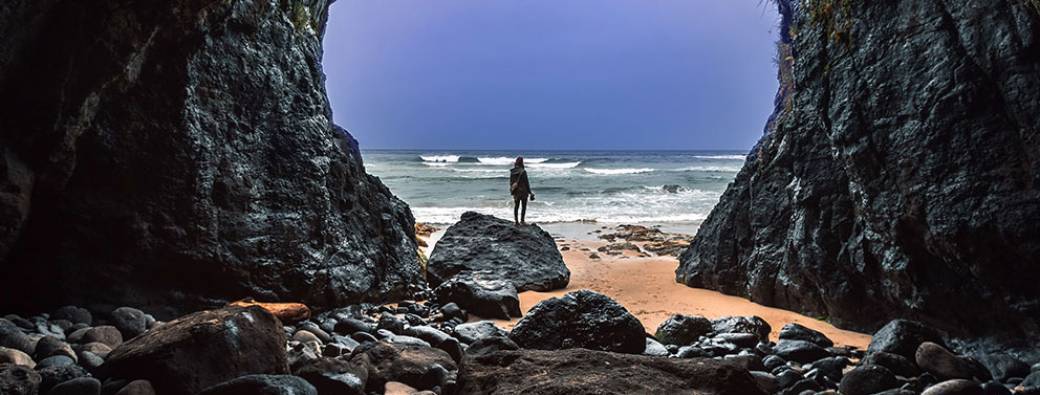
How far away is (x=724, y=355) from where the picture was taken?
4605mm

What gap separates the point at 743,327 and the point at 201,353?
14.6 feet

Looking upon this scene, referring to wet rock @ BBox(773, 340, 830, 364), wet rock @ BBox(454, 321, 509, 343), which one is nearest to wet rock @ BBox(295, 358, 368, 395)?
wet rock @ BBox(454, 321, 509, 343)

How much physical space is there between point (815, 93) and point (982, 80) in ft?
6.09

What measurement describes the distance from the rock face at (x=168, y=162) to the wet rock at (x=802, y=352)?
14.8 feet

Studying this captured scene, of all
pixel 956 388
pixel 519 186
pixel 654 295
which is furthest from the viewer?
pixel 519 186

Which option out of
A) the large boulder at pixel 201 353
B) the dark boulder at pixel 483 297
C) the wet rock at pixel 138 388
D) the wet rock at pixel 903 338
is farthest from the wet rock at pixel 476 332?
the wet rock at pixel 903 338

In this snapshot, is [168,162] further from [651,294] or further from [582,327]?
[651,294]

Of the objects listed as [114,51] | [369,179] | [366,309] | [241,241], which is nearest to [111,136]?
[114,51]

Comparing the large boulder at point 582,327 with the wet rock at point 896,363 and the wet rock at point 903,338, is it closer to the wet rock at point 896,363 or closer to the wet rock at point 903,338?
the wet rock at point 896,363

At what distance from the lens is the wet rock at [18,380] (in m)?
2.72

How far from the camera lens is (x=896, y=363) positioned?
388 centimetres

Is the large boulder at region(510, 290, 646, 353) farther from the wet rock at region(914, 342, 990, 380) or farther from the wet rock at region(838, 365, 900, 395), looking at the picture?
the wet rock at region(914, 342, 990, 380)

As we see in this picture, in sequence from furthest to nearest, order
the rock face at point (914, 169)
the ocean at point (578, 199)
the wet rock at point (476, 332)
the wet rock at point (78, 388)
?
1. the ocean at point (578, 199)
2. the wet rock at point (476, 332)
3. the rock face at point (914, 169)
4. the wet rock at point (78, 388)

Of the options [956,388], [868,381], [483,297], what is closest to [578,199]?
[483,297]
